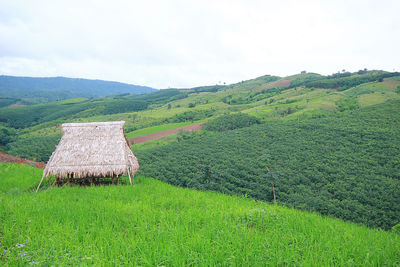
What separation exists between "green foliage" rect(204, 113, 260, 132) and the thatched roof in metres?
48.7

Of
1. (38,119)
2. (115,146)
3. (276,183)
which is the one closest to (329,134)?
(276,183)

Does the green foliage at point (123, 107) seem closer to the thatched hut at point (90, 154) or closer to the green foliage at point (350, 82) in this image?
the green foliage at point (350, 82)

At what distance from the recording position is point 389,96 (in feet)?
209

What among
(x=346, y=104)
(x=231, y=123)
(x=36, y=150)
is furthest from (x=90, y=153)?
(x=346, y=104)

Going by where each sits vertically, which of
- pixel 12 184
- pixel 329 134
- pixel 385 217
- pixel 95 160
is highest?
pixel 95 160

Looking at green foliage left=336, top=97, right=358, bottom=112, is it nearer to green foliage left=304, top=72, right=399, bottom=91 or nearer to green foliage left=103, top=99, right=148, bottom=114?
green foliage left=304, top=72, right=399, bottom=91

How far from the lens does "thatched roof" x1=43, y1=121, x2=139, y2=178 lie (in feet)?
43.9

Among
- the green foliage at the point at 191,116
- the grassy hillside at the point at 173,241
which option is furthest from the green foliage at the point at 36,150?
the grassy hillside at the point at 173,241

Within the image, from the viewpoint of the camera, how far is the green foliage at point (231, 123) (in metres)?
63.2

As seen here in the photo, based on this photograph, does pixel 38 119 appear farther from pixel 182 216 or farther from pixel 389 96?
pixel 389 96

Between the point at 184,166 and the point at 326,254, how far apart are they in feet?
91.2

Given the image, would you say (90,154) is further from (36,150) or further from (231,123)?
(36,150)

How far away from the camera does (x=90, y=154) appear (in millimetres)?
14172

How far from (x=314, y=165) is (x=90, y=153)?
27.0m
